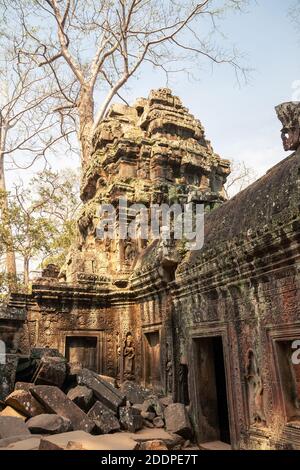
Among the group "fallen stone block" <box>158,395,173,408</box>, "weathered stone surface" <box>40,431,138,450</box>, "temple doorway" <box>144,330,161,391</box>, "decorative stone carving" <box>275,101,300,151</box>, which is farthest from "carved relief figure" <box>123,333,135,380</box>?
"decorative stone carving" <box>275,101,300,151</box>

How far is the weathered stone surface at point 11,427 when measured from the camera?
412 centimetres

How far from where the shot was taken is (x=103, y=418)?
16.0ft

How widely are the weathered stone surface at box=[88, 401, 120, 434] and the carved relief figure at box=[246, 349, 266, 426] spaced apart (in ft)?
6.05

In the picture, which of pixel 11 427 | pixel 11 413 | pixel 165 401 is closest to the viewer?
pixel 11 427

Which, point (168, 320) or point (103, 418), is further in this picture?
point (168, 320)

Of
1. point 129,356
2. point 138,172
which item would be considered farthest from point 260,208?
point 138,172

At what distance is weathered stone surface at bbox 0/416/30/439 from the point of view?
4117 millimetres

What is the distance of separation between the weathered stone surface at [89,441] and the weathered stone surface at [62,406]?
0.85 ft

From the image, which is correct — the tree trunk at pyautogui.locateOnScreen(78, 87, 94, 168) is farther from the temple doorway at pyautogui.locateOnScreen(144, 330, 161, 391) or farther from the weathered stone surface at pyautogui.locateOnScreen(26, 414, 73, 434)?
the weathered stone surface at pyautogui.locateOnScreen(26, 414, 73, 434)

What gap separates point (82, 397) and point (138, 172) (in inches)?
229

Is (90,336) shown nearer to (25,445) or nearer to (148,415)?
(148,415)

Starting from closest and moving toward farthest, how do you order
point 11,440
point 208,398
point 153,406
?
point 11,440 → point 208,398 → point 153,406
